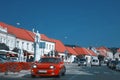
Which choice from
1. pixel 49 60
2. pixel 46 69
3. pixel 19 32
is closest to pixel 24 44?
pixel 19 32

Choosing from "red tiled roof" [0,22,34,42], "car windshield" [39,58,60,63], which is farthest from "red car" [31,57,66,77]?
"red tiled roof" [0,22,34,42]

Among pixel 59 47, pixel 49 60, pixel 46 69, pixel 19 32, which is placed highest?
pixel 19 32

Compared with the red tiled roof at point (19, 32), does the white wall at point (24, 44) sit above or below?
below

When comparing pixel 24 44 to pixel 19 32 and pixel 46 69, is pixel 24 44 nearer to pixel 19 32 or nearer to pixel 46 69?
pixel 19 32

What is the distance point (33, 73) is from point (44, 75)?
85 cm

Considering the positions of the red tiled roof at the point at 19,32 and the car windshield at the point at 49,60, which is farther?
the red tiled roof at the point at 19,32

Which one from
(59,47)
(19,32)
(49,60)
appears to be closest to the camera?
(49,60)

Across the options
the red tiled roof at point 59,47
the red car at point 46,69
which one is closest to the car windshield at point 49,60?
the red car at point 46,69

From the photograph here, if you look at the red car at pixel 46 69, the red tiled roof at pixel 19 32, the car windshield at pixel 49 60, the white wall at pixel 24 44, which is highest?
the red tiled roof at pixel 19 32

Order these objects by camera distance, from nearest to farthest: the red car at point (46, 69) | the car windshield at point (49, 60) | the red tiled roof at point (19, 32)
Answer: the red car at point (46, 69)
the car windshield at point (49, 60)
the red tiled roof at point (19, 32)

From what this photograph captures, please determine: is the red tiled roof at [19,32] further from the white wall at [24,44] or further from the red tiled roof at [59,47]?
the red tiled roof at [59,47]

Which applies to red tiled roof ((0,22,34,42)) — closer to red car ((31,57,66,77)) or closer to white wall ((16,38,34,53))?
white wall ((16,38,34,53))

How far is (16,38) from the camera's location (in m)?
84.8

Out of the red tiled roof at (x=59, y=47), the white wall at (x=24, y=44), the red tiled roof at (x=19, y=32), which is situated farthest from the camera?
the red tiled roof at (x=59, y=47)
